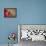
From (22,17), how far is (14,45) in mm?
823

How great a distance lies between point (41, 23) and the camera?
156 inches

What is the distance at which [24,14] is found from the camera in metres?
3.98

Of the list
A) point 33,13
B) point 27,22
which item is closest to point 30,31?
point 27,22

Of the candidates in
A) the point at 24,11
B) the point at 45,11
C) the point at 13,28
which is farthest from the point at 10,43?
the point at 45,11

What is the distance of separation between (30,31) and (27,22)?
11.5 inches

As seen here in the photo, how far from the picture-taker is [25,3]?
3980 millimetres

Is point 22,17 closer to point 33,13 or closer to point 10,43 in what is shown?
point 33,13

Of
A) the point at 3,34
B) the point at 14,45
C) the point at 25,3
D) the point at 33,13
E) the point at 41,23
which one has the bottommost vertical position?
the point at 14,45

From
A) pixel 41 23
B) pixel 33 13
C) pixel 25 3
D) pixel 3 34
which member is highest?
pixel 25 3

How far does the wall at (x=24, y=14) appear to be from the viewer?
3971 mm

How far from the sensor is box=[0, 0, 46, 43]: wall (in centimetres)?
397

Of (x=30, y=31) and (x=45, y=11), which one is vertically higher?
(x=45, y=11)

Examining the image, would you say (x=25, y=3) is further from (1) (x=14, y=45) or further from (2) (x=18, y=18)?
(1) (x=14, y=45)

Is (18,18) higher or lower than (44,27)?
higher
